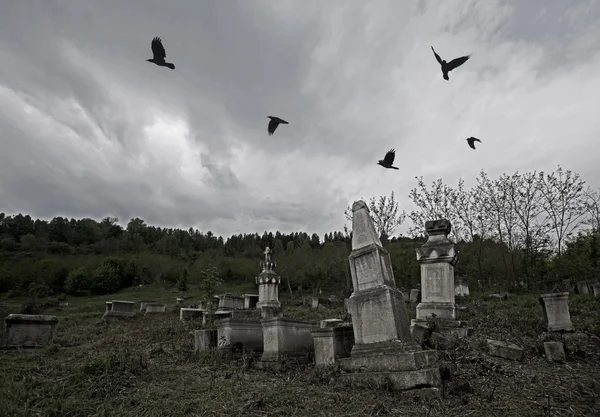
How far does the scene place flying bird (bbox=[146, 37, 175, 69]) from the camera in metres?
5.96

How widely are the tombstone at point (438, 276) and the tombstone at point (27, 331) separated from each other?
9628 millimetres

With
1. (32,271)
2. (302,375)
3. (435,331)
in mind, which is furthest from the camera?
(32,271)

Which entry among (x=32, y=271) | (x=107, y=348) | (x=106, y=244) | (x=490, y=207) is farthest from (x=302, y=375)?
(x=106, y=244)

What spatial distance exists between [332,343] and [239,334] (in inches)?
121

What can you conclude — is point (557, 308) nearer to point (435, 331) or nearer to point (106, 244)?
point (435, 331)

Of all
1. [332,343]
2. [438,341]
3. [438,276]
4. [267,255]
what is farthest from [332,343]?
[267,255]

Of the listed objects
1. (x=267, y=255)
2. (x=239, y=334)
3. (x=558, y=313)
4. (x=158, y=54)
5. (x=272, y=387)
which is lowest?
(x=272, y=387)

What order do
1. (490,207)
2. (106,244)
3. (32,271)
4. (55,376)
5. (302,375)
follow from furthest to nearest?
(106,244)
(32,271)
(490,207)
(302,375)
(55,376)

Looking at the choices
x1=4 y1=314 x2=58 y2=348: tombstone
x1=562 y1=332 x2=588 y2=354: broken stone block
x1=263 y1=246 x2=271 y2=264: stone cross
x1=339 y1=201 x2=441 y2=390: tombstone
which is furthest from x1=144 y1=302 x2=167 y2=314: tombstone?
x1=562 y1=332 x2=588 y2=354: broken stone block

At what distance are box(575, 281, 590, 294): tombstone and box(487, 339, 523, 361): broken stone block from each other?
16336mm

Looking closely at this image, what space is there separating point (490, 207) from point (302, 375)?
24.5 m

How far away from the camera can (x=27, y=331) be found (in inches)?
361

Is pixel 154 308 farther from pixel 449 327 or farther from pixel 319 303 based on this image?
pixel 449 327

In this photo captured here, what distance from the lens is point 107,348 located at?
31.5 feet
